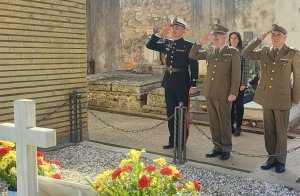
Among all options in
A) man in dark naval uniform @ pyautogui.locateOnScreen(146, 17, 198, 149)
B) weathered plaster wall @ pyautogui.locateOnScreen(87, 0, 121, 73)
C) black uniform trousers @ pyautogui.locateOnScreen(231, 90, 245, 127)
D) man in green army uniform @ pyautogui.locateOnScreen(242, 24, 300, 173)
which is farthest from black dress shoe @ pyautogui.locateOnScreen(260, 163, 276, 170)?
weathered plaster wall @ pyautogui.locateOnScreen(87, 0, 121, 73)

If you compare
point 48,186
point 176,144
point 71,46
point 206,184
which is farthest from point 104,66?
point 48,186

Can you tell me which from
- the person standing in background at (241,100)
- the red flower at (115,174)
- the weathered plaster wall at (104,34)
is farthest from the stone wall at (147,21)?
the red flower at (115,174)

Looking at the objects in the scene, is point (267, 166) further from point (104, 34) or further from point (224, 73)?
point (104, 34)

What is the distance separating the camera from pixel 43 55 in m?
6.05

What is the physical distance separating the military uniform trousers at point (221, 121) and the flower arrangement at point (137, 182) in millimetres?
2905

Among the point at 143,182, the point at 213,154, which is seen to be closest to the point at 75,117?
the point at 213,154

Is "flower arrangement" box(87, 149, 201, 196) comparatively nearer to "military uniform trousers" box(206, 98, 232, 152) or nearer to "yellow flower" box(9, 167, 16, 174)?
"yellow flower" box(9, 167, 16, 174)

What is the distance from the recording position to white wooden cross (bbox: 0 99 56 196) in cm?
270

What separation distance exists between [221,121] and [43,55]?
2.79 m

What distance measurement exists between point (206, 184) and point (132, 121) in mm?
4089

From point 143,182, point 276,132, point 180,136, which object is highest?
point 143,182

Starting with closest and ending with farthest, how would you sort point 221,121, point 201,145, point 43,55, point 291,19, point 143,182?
point 143,182 < point 221,121 < point 43,55 < point 201,145 < point 291,19

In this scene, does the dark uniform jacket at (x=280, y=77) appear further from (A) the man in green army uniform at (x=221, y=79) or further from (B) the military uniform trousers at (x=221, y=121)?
(B) the military uniform trousers at (x=221, y=121)

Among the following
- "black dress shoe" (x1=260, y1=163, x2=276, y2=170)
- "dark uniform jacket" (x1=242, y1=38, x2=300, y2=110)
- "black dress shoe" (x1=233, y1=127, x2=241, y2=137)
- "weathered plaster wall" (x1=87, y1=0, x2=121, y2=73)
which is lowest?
"black dress shoe" (x1=260, y1=163, x2=276, y2=170)
